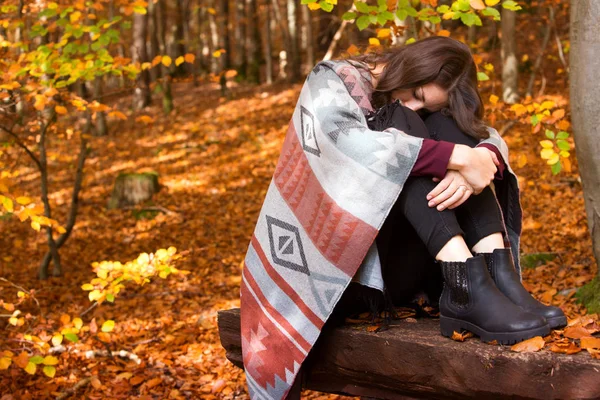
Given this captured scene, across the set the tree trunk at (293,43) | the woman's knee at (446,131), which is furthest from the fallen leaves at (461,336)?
the tree trunk at (293,43)

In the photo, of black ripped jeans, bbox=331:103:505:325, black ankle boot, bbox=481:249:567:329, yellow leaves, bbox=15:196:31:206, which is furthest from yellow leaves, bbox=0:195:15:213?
black ankle boot, bbox=481:249:567:329

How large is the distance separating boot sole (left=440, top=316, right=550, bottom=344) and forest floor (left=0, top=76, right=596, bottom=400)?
2.8 inches

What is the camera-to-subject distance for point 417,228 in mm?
2260

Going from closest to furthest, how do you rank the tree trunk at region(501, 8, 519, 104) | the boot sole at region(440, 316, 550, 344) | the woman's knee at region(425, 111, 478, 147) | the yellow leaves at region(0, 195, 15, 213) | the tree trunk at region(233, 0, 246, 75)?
the boot sole at region(440, 316, 550, 344), the woman's knee at region(425, 111, 478, 147), the yellow leaves at region(0, 195, 15, 213), the tree trunk at region(501, 8, 519, 104), the tree trunk at region(233, 0, 246, 75)

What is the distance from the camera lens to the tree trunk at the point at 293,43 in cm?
1601

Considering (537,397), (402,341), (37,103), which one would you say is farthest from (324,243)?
(37,103)

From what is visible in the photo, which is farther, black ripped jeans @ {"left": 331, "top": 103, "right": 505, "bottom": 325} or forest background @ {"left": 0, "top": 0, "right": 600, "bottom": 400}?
forest background @ {"left": 0, "top": 0, "right": 600, "bottom": 400}

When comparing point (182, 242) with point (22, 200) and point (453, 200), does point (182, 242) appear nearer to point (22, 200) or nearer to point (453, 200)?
point (22, 200)

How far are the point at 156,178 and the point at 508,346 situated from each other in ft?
25.5

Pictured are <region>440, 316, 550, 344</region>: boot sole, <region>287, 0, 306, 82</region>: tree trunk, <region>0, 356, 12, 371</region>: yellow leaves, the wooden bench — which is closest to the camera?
the wooden bench

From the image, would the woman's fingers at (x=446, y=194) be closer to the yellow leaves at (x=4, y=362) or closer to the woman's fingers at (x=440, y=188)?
the woman's fingers at (x=440, y=188)

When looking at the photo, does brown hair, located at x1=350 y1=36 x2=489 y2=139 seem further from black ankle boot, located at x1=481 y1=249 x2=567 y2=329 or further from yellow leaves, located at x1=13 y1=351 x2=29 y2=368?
yellow leaves, located at x1=13 y1=351 x2=29 y2=368

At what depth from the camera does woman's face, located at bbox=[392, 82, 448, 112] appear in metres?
2.57

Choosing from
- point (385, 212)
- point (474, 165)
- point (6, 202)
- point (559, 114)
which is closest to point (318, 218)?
point (385, 212)
